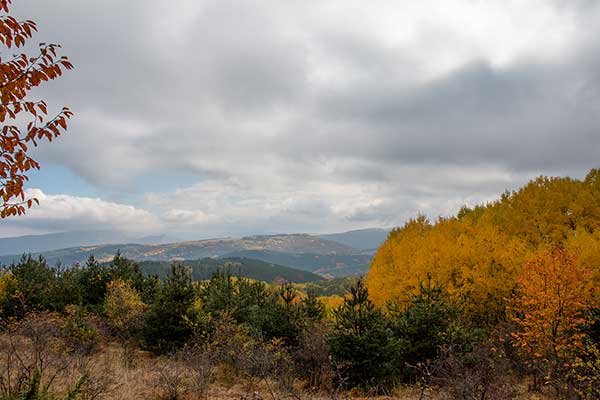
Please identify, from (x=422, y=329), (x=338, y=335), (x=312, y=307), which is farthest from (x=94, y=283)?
(x=422, y=329)

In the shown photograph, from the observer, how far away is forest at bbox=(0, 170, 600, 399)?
38.9 feet

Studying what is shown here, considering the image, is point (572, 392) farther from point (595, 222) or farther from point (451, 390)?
point (595, 222)

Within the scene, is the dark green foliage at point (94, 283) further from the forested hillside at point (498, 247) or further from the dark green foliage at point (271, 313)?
the forested hillside at point (498, 247)

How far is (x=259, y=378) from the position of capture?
46.9ft

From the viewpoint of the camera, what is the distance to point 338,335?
49.3 feet

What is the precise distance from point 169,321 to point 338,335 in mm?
10127

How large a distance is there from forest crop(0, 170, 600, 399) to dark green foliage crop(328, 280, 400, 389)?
0.05 metres

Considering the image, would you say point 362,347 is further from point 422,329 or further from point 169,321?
point 169,321

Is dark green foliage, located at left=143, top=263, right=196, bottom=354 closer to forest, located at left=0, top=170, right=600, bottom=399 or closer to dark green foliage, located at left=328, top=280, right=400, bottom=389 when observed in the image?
forest, located at left=0, top=170, right=600, bottom=399

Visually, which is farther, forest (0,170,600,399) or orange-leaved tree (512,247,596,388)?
orange-leaved tree (512,247,596,388)

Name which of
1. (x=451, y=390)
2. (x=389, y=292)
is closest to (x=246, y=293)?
(x=389, y=292)

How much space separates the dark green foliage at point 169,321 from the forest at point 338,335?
0.24 ft

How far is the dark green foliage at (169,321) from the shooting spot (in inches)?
794

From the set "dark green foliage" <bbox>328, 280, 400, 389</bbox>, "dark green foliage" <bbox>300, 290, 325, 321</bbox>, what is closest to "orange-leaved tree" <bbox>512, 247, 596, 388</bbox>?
"dark green foliage" <bbox>328, 280, 400, 389</bbox>
